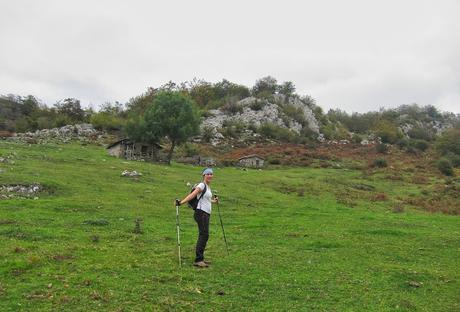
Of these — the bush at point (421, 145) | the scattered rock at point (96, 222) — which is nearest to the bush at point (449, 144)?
the bush at point (421, 145)

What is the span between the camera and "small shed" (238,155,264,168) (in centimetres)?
7701

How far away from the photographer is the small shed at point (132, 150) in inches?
2992

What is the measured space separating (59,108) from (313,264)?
117 m

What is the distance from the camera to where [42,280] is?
42.6 ft

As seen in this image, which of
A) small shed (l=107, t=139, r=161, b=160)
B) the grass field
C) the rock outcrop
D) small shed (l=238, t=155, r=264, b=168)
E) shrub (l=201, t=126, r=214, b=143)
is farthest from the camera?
the rock outcrop

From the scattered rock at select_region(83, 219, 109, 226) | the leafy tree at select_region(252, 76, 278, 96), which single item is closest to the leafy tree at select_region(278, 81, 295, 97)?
the leafy tree at select_region(252, 76, 278, 96)

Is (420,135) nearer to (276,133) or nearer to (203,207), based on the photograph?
(276,133)

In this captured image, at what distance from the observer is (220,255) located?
1756cm

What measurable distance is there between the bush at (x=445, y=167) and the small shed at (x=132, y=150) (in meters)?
44.7

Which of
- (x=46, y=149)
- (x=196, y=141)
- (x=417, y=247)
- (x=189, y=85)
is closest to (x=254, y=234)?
(x=417, y=247)

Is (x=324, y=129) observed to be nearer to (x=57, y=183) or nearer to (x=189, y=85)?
(x=189, y=85)

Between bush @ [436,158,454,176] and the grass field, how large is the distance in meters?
35.9

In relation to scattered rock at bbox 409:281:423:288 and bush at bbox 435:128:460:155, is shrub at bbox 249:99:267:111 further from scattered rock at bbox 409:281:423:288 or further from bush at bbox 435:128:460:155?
scattered rock at bbox 409:281:423:288

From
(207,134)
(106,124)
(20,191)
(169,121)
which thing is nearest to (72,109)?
(106,124)
